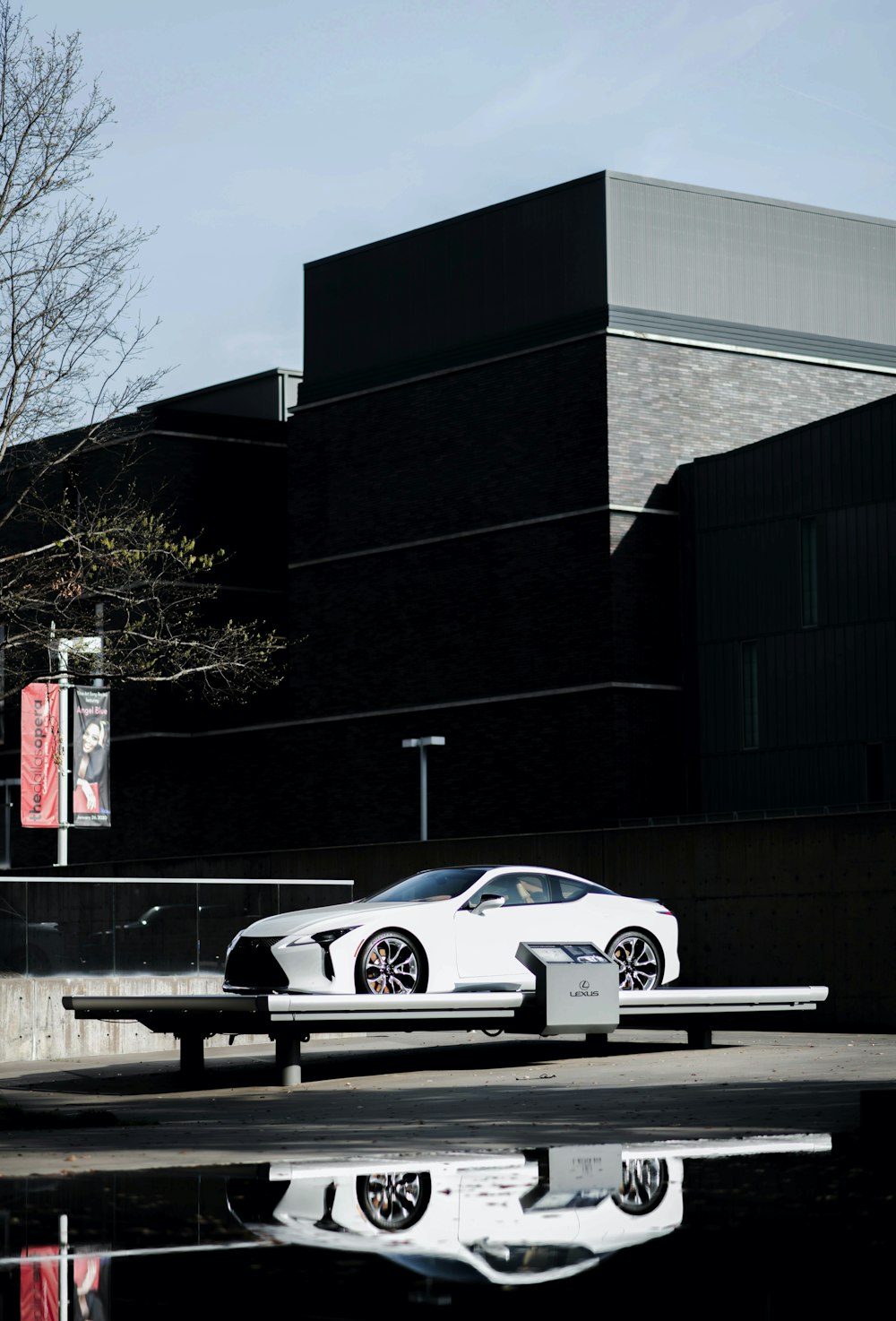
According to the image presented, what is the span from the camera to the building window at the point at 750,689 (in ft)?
140

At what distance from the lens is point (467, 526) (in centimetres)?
4578

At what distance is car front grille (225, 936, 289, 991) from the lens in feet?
58.2

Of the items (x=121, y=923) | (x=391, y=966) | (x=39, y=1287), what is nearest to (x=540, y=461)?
(x=121, y=923)

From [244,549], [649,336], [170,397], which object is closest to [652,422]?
[649,336]

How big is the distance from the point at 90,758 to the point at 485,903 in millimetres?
23922

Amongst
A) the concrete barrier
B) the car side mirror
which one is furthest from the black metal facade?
the car side mirror

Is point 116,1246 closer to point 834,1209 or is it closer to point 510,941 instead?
Answer: point 834,1209

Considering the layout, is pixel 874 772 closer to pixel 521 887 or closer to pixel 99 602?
pixel 99 602

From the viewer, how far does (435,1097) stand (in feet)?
51.9

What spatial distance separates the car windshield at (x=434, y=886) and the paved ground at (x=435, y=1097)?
62.6 inches

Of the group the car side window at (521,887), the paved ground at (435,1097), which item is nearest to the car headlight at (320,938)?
the paved ground at (435,1097)

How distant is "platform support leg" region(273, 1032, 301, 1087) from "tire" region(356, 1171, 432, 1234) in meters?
7.34

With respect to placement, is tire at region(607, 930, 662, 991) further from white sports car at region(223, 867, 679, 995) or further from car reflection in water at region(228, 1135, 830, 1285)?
car reflection in water at region(228, 1135, 830, 1285)

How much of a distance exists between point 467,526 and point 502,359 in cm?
378
